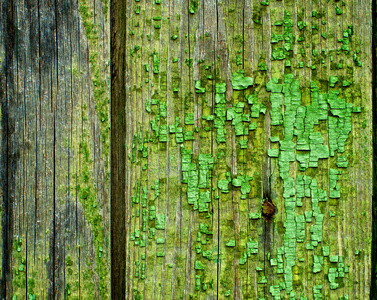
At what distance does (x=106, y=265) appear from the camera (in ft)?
3.28

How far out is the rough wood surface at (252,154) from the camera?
0.98 meters

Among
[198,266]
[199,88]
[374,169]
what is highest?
[199,88]

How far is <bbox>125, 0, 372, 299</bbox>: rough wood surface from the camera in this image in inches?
38.4

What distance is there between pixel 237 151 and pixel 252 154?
0.05 m

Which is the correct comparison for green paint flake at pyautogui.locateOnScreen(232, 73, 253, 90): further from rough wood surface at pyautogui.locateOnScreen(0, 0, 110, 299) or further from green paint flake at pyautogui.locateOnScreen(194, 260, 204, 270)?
green paint flake at pyautogui.locateOnScreen(194, 260, 204, 270)

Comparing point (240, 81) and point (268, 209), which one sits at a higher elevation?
point (240, 81)

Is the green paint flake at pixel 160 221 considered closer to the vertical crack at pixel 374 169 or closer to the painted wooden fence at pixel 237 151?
the painted wooden fence at pixel 237 151

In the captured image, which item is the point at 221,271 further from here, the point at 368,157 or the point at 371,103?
the point at 371,103

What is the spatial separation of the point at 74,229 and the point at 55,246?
83 mm

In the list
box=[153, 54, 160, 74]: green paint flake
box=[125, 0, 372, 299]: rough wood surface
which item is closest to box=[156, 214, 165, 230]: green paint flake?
box=[125, 0, 372, 299]: rough wood surface

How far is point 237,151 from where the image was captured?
985 mm

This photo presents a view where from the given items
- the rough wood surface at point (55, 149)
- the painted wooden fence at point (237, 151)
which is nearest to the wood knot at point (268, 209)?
the painted wooden fence at point (237, 151)

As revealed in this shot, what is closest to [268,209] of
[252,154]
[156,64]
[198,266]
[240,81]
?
[252,154]

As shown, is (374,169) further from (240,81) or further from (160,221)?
(160,221)
